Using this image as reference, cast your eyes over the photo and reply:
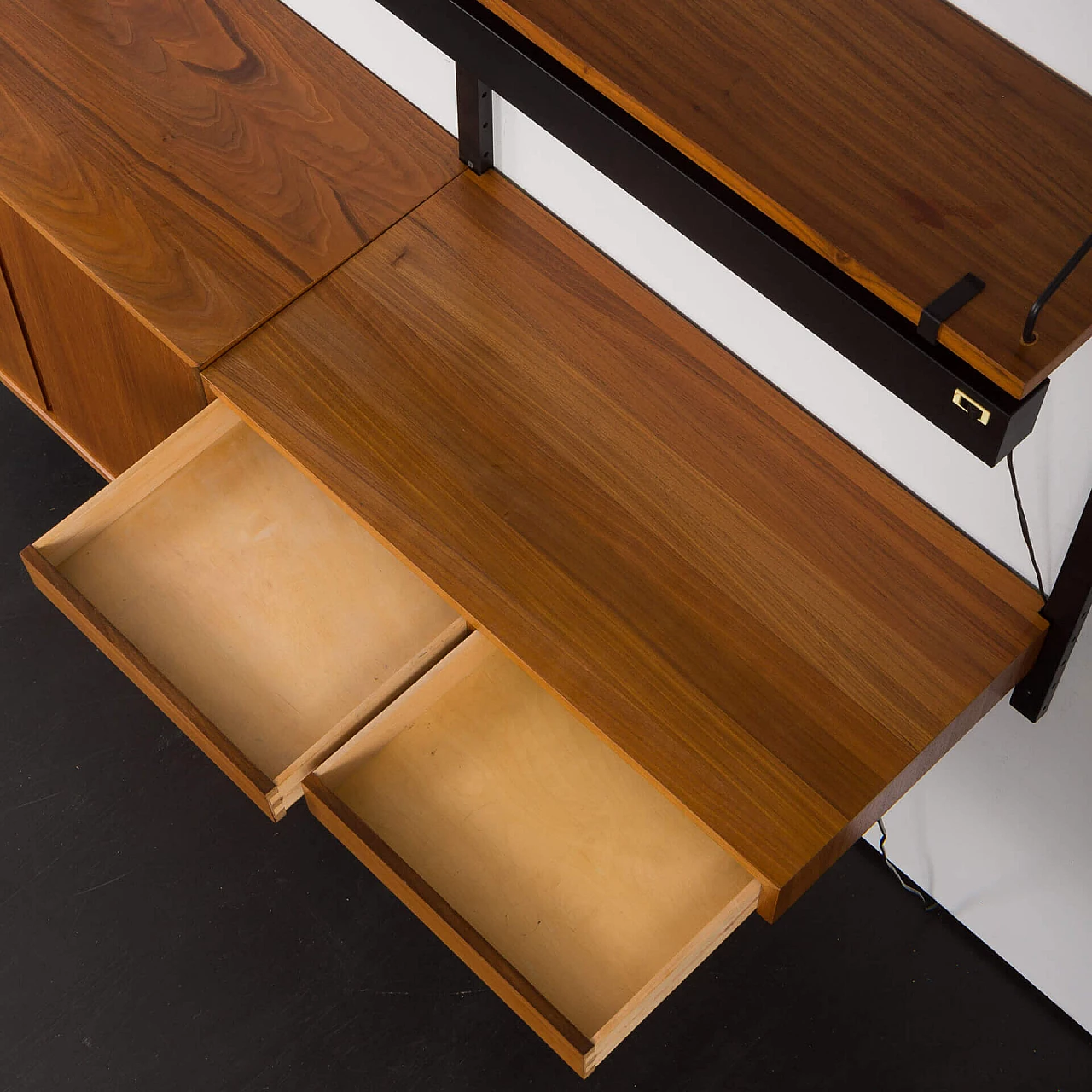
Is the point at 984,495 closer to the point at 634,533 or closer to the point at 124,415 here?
the point at 634,533

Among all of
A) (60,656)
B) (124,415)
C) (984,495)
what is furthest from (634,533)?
(60,656)

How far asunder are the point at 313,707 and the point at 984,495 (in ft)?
2.30

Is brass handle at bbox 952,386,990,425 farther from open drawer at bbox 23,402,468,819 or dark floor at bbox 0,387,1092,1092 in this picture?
dark floor at bbox 0,387,1092,1092

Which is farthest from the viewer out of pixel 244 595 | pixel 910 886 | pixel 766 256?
pixel 910 886

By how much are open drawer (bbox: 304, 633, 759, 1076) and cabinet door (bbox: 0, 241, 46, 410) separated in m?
0.86

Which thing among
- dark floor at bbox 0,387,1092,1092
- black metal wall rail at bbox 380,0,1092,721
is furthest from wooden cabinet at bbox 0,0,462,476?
dark floor at bbox 0,387,1092,1092

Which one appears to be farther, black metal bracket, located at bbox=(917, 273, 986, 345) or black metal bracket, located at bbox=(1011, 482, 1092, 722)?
black metal bracket, located at bbox=(1011, 482, 1092, 722)

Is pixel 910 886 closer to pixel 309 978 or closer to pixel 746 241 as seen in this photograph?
pixel 309 978

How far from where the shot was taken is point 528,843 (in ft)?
5.06

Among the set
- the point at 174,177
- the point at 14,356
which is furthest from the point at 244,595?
the point at 14,356

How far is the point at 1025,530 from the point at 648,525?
0.36m

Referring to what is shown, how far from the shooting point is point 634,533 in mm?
Answer: 1548

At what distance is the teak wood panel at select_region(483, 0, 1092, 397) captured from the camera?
3.58ft

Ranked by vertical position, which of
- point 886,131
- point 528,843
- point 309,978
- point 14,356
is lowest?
point 309,978
